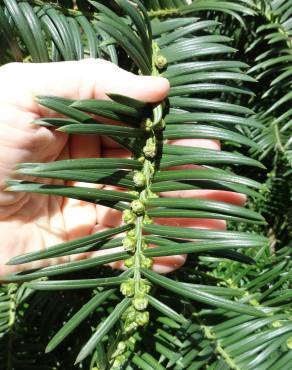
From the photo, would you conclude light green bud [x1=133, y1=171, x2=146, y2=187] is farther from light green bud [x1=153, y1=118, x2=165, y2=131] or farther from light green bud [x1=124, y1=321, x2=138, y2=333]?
light green bud [x1=124, y1=321, x2=138, y2=333]

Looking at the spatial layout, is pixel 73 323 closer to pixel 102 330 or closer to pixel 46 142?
pixel 102 330

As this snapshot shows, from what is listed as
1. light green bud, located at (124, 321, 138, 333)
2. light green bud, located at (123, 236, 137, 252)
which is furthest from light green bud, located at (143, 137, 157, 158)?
light green bud, located at (124, 321, 138, 333)

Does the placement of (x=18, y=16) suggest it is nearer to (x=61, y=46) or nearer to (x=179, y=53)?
(x=61, y=46)

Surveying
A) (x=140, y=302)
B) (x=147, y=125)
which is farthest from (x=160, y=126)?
(x=140, y=302)

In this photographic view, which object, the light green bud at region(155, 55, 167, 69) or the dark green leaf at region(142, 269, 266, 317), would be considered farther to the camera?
the light green bud at region(155, 55, 167, 69)

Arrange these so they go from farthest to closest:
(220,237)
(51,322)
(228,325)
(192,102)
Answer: (51,322)
(228,325)
(192,102)
(220,237)

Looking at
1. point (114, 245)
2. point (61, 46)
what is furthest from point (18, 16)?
point (114, 245)
